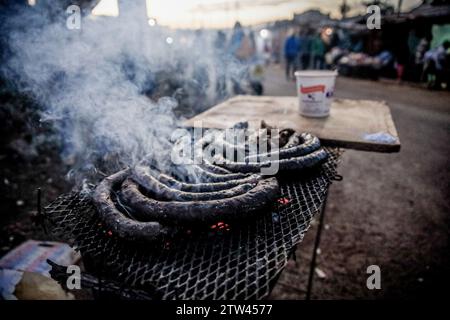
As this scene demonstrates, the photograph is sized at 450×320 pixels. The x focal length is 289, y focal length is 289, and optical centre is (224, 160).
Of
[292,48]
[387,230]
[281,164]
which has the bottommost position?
[387,230]

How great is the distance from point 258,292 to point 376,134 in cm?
226

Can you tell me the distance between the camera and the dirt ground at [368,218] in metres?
3.63

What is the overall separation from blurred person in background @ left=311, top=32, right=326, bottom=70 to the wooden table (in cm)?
1461

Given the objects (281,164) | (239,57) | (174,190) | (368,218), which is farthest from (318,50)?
(174,190)

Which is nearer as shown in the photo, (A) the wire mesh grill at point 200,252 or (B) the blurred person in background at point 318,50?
(A) the wire mesh grill at point 200,252

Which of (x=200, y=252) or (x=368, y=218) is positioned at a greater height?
(x=200, y=252)

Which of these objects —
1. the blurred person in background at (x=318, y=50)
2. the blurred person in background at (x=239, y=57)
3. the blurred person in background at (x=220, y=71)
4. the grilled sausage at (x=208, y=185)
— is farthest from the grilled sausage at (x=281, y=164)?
the blurred person in background at (x=318, y=50)

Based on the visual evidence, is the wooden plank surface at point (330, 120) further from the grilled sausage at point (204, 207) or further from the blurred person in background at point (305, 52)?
the blurred person in background at point (305, 52)

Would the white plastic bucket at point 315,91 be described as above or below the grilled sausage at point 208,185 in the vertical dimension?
A: above

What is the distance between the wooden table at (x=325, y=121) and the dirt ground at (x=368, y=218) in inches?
25.6

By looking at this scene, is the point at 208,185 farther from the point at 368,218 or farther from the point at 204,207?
the point at 368,218

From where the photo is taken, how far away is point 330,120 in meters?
3.45

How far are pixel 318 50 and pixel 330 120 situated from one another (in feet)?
52.0

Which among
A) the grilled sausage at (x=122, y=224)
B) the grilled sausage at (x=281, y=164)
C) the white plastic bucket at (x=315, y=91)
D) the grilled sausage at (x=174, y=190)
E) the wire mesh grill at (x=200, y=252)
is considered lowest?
the wire mesh grill at (x=200, y=252)
